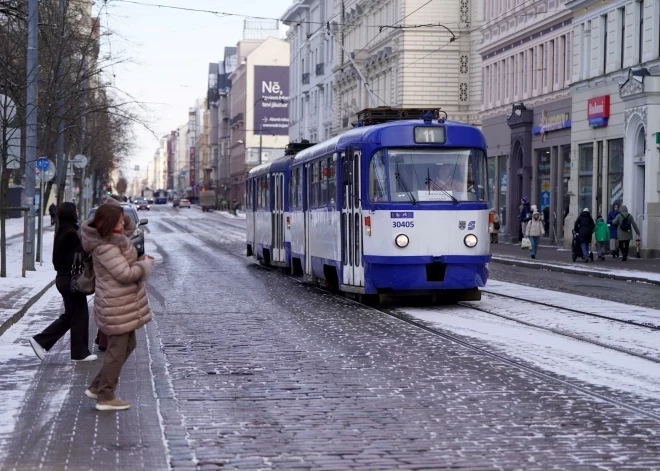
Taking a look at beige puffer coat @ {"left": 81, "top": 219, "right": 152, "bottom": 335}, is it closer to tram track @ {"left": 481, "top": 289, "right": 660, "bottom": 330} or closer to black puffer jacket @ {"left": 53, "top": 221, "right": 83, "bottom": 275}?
black puffer jacket @ {"left": 53, "top": 221, "right": 83, "bottom": 275}

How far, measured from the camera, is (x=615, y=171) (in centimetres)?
4228

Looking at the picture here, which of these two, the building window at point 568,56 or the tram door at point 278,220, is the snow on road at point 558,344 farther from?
the building window at point 568,56

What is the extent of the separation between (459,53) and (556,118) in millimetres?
19597

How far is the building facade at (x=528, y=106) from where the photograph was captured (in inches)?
1905

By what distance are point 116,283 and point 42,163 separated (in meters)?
20.3

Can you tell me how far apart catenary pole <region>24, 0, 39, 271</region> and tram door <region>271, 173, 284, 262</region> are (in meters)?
5.53

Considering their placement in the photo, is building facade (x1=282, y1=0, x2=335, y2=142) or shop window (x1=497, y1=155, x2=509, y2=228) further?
building facade (x1=282, y1=0, x2=335, y2=142)

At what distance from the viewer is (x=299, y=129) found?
10794 centimetres

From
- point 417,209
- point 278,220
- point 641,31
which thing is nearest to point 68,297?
point 417,209

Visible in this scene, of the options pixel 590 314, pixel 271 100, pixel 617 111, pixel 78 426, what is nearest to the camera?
pixel 78 426

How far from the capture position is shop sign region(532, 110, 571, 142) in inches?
1870

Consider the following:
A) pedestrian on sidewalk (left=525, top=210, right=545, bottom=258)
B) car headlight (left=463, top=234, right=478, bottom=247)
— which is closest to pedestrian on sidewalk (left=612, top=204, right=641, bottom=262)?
pedestrian on sidewalk (left=525, top=210, right=545, bottom=258)

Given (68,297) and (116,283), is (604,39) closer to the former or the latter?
(68,297)

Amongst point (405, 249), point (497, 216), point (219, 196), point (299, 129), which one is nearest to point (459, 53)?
point (497, 216)
